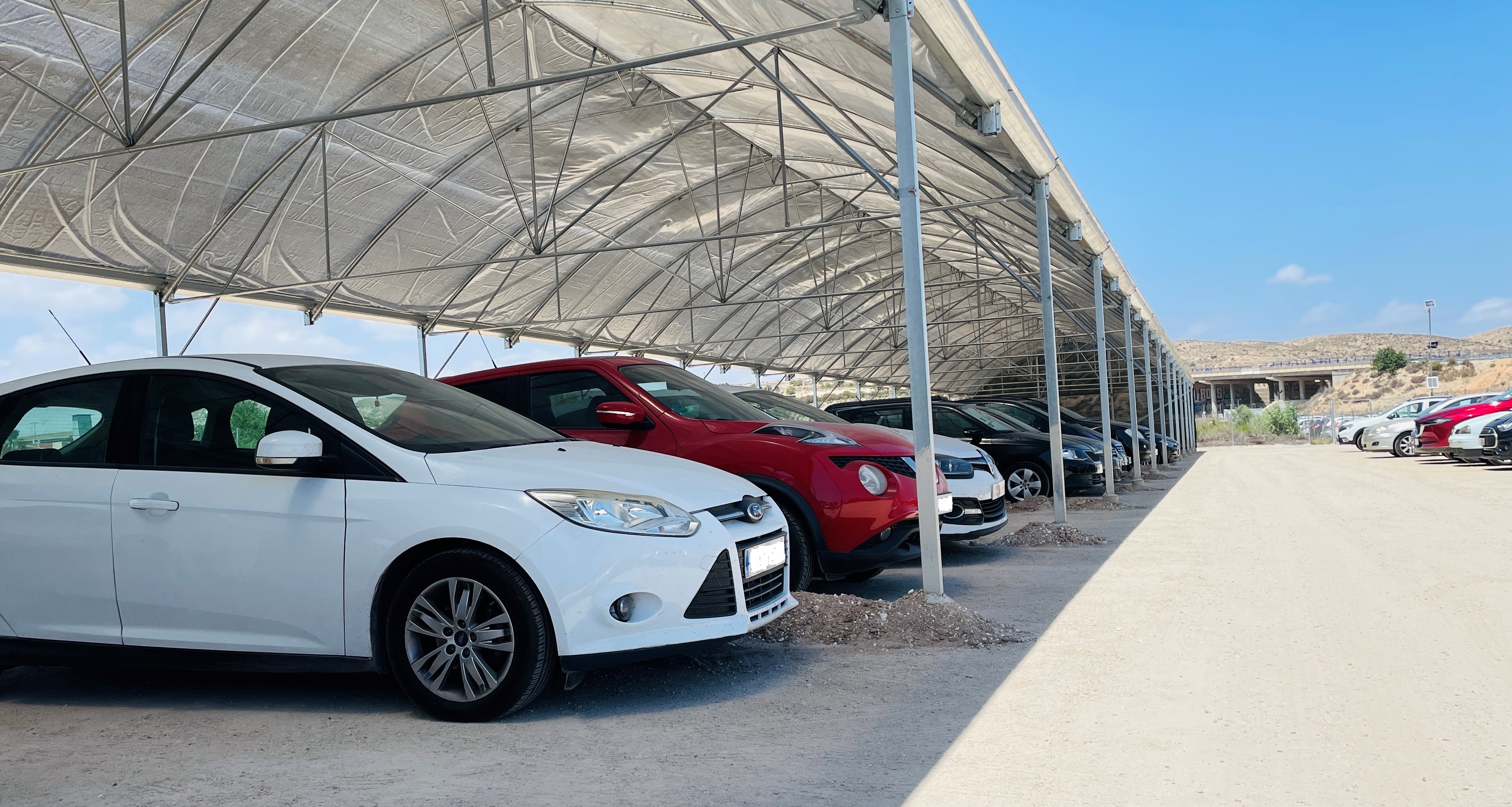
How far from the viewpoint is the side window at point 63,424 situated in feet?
14.3

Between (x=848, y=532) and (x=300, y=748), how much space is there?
3.31m

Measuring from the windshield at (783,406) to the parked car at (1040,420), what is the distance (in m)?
5.73

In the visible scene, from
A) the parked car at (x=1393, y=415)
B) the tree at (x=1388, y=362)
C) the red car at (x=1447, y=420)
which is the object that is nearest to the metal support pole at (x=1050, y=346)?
the red car at (x=1447, y=420)

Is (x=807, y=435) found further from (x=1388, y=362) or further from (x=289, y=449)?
(x=1388, y=362)

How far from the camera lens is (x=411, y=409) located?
4574 millimetres

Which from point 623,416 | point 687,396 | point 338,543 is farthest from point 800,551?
point 338,543

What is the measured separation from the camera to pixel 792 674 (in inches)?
182

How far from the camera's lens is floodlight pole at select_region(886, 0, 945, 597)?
19.4 feet

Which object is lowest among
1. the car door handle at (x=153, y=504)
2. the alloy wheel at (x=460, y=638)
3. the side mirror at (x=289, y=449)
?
the alloy wheel at (x=460, y=638)

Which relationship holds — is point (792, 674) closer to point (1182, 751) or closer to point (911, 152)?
point (1182, 751)

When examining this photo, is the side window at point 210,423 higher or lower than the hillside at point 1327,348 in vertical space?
lower

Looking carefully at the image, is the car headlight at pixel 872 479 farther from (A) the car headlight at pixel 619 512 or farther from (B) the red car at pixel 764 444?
(A) the car headlight at pixel 619 512

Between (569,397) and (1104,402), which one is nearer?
(569,397)

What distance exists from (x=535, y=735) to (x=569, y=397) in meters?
3.55
